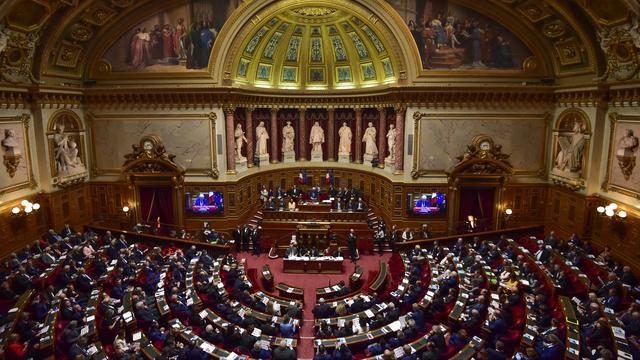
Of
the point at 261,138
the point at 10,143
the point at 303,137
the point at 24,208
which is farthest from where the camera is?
the point at 303,137

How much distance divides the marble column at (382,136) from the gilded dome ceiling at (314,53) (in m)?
2.04

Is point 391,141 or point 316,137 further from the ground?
point 316,137

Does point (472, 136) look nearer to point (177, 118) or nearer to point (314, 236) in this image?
point (314, 236)

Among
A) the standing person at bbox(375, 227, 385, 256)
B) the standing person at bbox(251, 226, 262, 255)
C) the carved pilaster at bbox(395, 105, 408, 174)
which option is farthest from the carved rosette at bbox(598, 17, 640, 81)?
the standing person at bbox(251, 226, 262, 255)

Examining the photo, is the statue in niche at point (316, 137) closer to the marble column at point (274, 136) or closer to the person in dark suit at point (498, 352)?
the marble column at point (274, 136)

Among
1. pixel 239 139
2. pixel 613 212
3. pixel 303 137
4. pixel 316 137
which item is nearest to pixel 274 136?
pixel 303 137

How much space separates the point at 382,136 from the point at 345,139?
11.5ft

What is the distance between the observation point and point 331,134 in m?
30.1

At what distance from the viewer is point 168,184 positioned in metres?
24.2

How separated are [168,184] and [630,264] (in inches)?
933

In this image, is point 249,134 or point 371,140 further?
point 371,140

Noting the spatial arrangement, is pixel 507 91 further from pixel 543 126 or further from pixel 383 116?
pixel 383 116

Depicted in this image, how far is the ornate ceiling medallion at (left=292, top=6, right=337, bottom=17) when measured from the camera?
2502 centimetres

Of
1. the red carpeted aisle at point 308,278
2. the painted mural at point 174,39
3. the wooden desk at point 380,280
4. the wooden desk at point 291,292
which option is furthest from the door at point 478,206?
the painted mural at point 174,39
